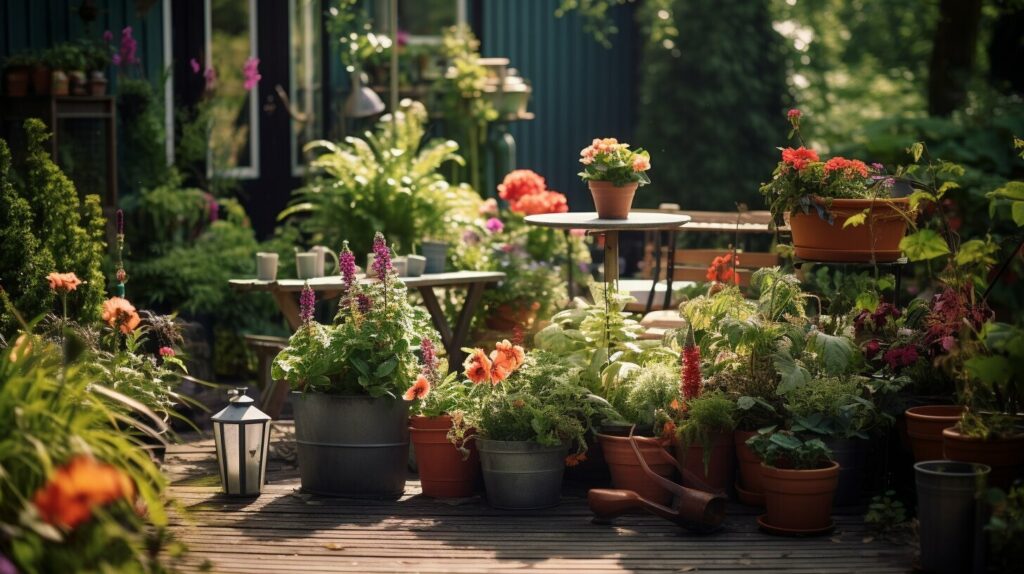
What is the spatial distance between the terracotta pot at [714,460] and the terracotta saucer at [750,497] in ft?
0.25

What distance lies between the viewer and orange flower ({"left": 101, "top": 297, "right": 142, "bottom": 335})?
5.97 meters

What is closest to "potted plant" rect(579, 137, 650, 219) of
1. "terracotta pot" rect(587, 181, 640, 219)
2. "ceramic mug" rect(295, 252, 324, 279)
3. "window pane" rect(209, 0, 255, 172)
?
"terracotta pot" rect(587, 181, 640, 219)

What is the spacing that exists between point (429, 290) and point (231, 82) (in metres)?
3.56

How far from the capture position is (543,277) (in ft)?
26.1

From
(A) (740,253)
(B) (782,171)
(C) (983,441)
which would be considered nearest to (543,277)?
(A) (740,253)

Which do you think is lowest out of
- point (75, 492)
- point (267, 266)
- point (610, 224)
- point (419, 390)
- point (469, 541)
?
point (469, 541)

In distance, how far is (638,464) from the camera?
5715 mm

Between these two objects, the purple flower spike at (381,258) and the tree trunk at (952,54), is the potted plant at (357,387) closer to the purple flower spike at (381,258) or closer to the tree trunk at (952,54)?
the purple flower spike at (381,258)

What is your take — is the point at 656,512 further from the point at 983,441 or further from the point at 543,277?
the point at 543,277

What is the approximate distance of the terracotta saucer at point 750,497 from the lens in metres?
5.66

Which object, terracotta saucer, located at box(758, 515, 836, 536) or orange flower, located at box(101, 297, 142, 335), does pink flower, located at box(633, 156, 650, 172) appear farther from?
Answer: orange flower, located at box(101, 297, 142, 335)

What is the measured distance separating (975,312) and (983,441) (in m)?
0.70

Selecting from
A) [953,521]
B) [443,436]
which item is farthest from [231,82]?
[953,521]

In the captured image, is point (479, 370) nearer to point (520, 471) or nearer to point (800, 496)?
point (520, 471)
